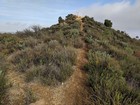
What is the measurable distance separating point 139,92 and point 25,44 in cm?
811

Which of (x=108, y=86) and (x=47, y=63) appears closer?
(x=108, y=86)

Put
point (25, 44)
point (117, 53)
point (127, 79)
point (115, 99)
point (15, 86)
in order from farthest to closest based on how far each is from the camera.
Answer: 1. point (25, 44)
2. point (117, 53)
3. point (127, 79)
4. point (15, 86)
5. point (115, 99)

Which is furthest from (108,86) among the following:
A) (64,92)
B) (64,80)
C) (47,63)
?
(47,63)

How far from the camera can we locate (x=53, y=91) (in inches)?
334

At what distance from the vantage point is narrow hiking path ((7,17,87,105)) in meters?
7.98

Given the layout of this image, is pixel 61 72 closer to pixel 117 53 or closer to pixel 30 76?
pixel 30 76

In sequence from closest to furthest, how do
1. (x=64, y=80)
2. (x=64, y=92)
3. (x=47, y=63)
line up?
(x=64, y=92)
(x=64, y=80)
(x=47, y=63)

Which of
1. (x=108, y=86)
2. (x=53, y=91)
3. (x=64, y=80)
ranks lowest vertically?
(x=53, y=91)

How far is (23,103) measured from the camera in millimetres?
7891

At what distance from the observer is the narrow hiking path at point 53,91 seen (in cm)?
798

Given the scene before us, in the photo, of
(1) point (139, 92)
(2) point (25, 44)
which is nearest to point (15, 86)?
(1) point (139, 92)

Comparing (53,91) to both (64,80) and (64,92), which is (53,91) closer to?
(64,92)

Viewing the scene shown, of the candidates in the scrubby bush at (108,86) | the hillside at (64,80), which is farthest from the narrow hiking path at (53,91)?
the scrubby bush at (108,86)

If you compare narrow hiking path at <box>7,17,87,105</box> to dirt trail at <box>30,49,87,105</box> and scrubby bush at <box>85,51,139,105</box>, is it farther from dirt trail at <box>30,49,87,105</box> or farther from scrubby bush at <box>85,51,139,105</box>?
scrubby bush at <box>85,51,139,105</box>
